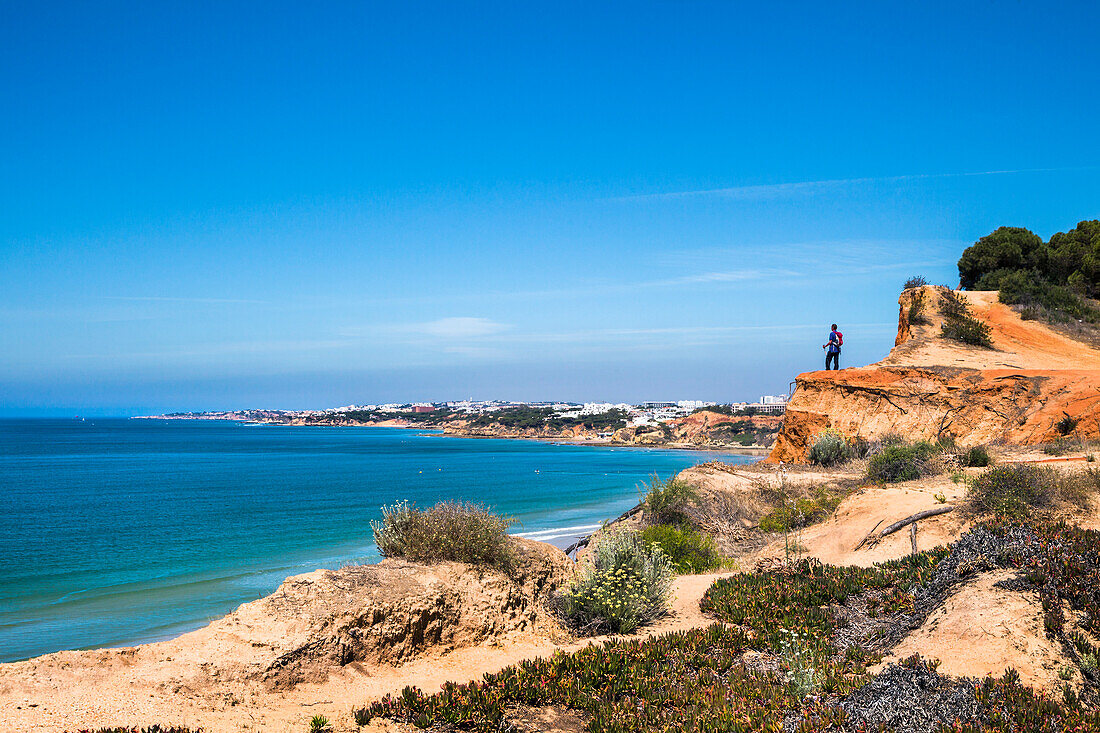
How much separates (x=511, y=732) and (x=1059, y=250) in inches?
1742

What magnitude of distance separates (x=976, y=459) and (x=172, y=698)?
57.6ft

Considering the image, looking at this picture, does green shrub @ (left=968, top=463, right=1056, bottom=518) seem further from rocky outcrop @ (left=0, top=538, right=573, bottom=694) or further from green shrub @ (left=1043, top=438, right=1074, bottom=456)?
rocky outcrop @ (left=0, top=538, right=573, bottom=694)

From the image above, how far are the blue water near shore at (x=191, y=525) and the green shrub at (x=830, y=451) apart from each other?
20.5 ft

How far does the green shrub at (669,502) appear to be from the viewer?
17.0 m

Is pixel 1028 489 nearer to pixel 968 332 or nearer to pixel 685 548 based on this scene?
pixel 685 548

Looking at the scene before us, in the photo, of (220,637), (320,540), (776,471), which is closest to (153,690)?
(220,637)

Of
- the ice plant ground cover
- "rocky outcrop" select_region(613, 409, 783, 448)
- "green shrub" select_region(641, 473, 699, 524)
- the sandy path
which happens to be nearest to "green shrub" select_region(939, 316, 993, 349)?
"green shrub" select_region(641, 473, 699, 524)

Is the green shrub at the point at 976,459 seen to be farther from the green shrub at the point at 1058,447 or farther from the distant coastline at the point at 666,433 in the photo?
the distant coastline at the point at 666,433

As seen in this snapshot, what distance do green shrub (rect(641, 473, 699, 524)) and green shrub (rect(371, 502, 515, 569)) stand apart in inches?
341

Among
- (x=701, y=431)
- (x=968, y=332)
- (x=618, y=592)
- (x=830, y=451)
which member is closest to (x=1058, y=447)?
(x=830, y=451)

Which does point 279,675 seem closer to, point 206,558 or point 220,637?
point 220,637

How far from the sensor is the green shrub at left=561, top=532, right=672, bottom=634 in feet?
28.4

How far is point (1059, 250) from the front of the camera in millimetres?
37375

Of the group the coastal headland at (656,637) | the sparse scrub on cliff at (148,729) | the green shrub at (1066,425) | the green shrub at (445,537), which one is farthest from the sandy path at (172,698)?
the green shrub at (1066,425)
